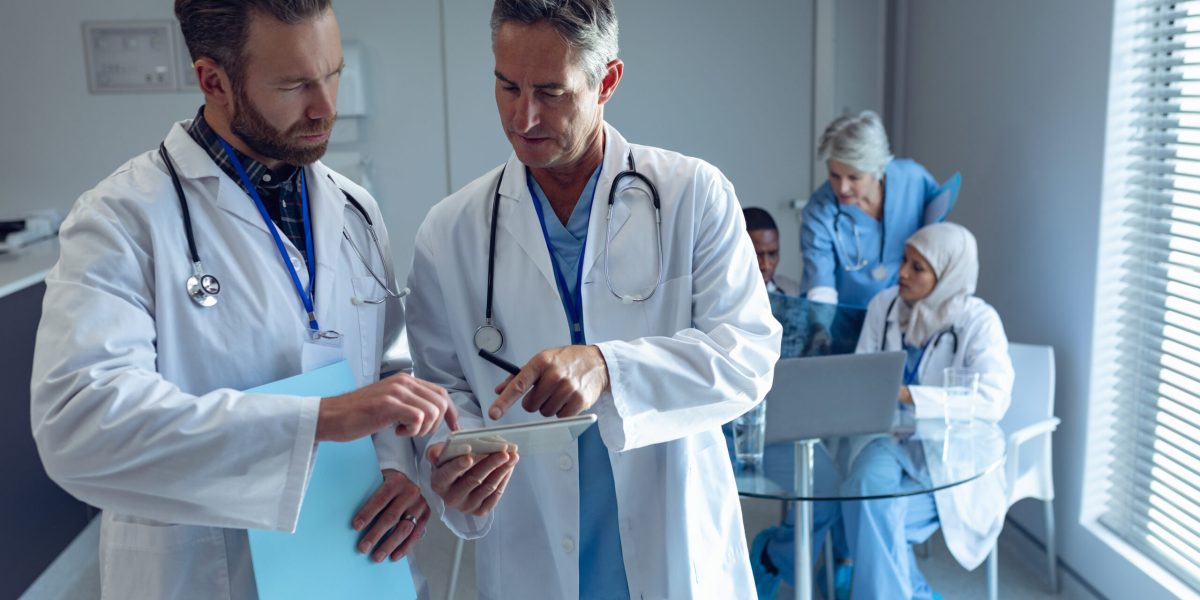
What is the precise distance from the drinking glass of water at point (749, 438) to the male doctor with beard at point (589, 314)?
26.9 inches

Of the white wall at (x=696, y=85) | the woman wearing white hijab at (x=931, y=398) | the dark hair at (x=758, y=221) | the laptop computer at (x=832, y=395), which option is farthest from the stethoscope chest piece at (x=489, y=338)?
the white wall at (x=696, y=85)

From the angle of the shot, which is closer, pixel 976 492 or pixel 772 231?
pixel 976 492

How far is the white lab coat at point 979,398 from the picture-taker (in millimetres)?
2609

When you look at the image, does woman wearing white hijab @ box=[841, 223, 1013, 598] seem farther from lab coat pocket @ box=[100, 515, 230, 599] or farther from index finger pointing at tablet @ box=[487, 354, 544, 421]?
lab coat pocket @ box=[100, 515, 230, 599]

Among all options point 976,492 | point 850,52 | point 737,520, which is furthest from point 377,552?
point 850,52

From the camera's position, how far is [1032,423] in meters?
2.83

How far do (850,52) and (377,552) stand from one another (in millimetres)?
3538

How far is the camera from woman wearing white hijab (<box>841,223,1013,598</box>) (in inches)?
102

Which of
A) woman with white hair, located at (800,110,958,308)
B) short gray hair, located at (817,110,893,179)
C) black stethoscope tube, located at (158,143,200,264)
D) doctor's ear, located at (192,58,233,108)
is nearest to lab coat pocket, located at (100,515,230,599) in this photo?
black stethoscope tube, located at (158,143,200,264)

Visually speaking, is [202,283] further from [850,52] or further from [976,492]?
[850,52]

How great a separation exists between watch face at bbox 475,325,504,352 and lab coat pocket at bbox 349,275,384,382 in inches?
5.9

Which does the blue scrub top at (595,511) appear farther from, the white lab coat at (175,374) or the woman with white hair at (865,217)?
the woman with white hair at (865,217)

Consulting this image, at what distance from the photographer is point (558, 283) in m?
1.52

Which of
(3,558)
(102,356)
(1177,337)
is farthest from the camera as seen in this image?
(3,558)
